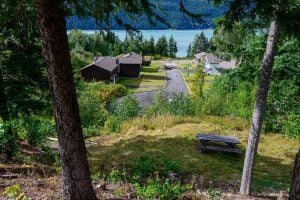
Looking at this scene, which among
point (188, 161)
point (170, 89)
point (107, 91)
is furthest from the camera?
point (170, 89)

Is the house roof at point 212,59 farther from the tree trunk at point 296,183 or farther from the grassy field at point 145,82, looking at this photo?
the tree trunk at point 296,183

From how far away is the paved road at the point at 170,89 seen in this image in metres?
41.7

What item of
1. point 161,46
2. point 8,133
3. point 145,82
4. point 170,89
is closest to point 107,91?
point 170,89

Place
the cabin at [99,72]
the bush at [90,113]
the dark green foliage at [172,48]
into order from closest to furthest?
the bush at [90,113]
the cabin at [99,72]
the dark green foliage at [172,48]

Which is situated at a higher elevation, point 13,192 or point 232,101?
point 13,192

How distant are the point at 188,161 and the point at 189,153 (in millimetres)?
868

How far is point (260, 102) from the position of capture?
27.2ft

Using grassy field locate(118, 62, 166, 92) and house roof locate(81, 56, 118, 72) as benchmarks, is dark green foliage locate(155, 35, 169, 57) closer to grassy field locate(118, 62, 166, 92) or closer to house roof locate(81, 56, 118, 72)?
grassy field locate(118, 62, 166, 92)

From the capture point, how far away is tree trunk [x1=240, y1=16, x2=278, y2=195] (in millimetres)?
7953

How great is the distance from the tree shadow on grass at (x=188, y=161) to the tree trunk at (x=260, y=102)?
1626mm

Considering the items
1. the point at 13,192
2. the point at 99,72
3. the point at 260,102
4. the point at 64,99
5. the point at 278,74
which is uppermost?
the point at 64,99

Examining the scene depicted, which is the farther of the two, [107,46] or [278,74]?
[278,74]

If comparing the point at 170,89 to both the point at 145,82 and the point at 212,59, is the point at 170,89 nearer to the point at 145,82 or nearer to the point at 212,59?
the point at 145,82

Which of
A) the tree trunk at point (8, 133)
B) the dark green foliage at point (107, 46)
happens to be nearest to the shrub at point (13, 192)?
the dark green foliage at point (107, 46)
